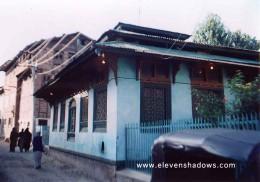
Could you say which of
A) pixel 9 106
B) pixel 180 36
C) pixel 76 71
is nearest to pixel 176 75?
pixel 76 71

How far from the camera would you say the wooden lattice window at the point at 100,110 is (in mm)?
11016

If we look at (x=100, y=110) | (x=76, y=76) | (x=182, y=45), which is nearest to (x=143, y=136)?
(x=100, y=110)

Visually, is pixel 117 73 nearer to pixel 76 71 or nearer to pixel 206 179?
pixel 76 71

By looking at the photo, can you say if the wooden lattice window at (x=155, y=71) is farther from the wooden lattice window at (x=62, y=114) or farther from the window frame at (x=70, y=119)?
the wooden lattice window at (x=62, y=114)

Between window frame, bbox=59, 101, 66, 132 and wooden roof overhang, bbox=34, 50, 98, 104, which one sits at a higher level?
wooden roof overhang, bbox=34, 50, 98, 104

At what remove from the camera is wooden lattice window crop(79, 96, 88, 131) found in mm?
13089

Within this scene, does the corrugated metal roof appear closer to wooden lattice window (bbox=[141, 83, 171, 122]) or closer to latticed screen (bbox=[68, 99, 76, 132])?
wooden lattice window (bbox=[141, 83, 171, 122])

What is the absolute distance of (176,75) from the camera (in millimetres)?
11180

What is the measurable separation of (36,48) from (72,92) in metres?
18.2

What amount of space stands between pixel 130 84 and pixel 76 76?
431 cm

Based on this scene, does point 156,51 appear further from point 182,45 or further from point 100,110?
point 182,45

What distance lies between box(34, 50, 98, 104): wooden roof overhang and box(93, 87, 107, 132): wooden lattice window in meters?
0.97

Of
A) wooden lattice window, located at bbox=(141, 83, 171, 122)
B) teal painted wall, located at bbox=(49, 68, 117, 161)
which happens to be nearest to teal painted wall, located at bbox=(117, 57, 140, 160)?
teal painted wall, located at bbox=(49, 68, 117, 161)

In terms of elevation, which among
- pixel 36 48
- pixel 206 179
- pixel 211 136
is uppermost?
pixel 36 48
